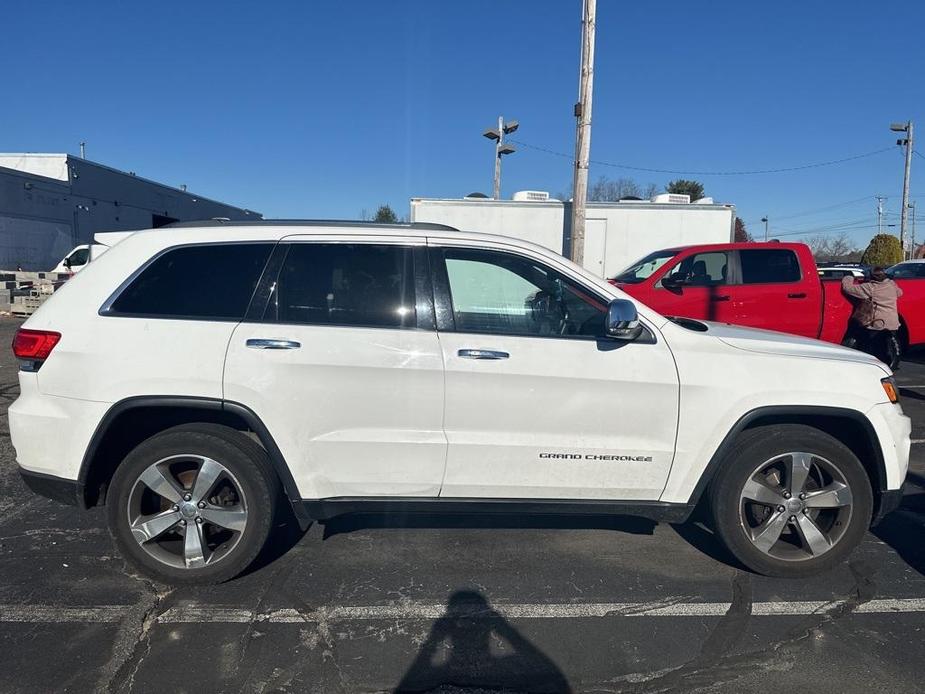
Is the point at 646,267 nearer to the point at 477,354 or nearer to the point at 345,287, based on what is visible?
the point at 477,354

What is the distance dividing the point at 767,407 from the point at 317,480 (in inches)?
95.0

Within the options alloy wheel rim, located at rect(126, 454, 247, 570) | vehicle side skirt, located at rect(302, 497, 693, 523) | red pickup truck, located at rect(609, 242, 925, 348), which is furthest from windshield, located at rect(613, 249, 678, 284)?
alloy wheel rim, located at rect(126, 454, 247, 570)

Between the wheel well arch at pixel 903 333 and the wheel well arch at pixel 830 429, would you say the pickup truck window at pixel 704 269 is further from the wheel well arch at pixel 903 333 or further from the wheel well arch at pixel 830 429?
the wheel well arch at pixel 830 429

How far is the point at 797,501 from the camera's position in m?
3.56

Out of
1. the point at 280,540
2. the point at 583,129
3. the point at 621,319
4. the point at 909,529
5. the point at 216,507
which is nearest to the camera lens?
the point at 621,319

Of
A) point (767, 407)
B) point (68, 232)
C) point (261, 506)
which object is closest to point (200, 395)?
point (261, 506)

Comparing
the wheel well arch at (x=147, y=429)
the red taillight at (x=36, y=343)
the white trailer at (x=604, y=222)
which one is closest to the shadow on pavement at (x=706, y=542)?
the wheel well arch at (x=147, y=429)

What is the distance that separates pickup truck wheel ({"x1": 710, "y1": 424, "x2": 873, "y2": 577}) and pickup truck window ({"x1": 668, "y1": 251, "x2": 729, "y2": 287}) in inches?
213

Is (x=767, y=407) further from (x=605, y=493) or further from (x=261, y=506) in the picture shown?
(x=261, y=506)

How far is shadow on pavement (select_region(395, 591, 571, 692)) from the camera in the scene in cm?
274

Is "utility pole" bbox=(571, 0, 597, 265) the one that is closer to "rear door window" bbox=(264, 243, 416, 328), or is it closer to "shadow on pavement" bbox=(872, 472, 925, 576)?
"shadow on pavement" bbox=(872, 472, 925, 576)

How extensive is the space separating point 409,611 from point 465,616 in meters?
0.29

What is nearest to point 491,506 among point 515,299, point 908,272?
point 515,299

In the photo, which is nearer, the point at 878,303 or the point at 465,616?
the point at 465,616
